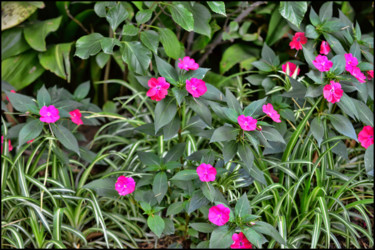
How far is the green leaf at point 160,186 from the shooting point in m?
1.45

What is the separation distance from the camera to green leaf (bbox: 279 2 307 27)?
1688 millimetres

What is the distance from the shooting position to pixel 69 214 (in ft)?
5.47

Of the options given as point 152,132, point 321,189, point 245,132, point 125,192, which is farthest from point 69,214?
point 321,189

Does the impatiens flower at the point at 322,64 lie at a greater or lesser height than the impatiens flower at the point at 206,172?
greater

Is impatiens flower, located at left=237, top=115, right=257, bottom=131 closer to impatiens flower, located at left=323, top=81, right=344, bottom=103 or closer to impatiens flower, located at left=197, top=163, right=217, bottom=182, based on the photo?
impatiens flower, located at left=197, top=163, right=217, bottom=182

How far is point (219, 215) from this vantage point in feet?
4.48

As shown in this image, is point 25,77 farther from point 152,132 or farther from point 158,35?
point 152,132

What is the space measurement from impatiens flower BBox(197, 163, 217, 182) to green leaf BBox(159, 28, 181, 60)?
64cm

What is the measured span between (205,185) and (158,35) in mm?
698

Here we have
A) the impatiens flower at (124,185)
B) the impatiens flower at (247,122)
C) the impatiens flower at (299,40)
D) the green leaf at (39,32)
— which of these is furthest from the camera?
the green leaf at (39,32)

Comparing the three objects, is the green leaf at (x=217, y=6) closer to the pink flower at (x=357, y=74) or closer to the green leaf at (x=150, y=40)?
the green leaf at (x=150, y=40)

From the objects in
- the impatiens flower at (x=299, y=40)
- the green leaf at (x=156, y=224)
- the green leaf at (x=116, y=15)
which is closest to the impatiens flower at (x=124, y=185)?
the green leaf at (x=156, y=224)

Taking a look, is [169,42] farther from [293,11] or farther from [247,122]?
[247,122]

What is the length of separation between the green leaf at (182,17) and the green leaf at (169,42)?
126 millimetres
